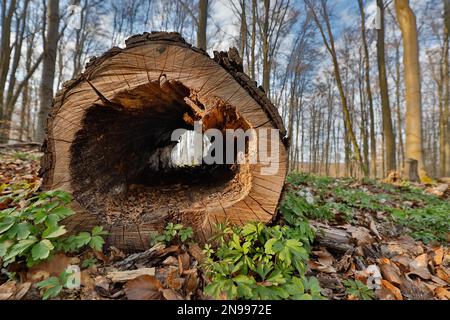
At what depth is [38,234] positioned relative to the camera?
53.6 inches

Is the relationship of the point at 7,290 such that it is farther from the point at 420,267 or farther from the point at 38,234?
the point at 420,267

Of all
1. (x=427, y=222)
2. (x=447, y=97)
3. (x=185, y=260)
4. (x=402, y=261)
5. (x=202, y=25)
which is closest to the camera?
(x=185, y=260)

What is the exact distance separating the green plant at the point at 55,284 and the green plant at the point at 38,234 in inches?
4.9

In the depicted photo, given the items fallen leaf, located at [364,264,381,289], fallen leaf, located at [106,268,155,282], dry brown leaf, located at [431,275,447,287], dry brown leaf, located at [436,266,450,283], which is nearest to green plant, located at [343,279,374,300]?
fallen leaf, located at [364,264,381,289]

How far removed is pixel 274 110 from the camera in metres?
1.62

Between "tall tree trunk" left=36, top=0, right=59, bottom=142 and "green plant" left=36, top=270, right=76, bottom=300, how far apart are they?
532 centimetres

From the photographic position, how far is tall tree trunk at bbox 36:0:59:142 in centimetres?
531

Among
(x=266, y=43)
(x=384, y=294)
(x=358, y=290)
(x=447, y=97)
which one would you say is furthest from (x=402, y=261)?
(x=447, y=97)

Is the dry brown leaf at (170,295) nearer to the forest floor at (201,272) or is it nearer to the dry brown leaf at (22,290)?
the forest floor at (201,272)

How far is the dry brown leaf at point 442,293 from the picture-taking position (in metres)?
1.33

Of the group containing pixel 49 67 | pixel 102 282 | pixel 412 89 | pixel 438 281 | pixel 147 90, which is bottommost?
pixel 438 281

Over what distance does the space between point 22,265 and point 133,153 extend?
5.17 feet

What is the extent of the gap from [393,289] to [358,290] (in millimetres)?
268
